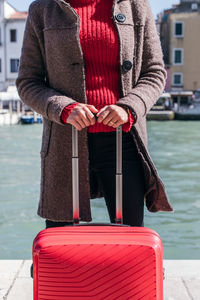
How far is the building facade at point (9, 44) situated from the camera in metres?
33.8

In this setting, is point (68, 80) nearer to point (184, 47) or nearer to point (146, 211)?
point (146, 211)

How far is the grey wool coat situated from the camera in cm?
141

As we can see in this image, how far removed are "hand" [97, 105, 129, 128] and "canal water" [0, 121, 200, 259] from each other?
9.08 ft

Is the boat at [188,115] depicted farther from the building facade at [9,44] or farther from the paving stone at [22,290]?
the paving stone at [22,290]

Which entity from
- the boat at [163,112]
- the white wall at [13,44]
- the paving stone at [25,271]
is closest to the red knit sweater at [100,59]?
the paving stone at [25,271]

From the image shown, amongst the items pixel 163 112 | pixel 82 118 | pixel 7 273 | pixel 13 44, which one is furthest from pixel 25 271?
pixel 13 44

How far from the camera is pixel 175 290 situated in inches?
73.5

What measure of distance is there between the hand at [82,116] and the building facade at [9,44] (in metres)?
33.0

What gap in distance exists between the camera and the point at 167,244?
14.4 feet

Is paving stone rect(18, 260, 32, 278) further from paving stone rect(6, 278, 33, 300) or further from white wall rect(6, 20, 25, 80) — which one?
white wall rect(6, 20, 25, 80)

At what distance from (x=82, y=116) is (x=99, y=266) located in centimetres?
36

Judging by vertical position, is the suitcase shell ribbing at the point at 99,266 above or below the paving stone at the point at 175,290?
above

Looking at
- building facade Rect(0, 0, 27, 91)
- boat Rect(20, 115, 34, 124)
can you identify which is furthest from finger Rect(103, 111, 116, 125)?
building facade Rect(0, 0, 27, 91)

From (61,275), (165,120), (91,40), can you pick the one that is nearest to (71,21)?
(91,40)
